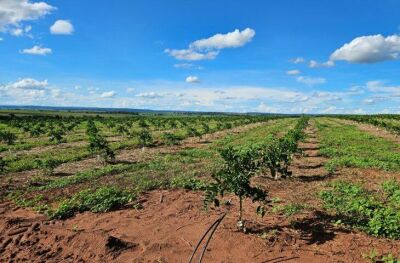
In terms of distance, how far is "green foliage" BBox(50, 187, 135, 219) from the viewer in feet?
33.1

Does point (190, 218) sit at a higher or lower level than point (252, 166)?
lower

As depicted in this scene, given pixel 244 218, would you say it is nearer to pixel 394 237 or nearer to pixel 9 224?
pixel 394 237

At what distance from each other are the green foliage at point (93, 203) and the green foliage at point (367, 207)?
6.09 meters

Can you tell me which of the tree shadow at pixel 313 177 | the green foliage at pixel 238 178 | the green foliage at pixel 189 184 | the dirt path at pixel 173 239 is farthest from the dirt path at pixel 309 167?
the green foliage at pixel 238 178

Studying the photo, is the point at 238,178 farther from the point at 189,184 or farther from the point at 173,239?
the point at 189,184

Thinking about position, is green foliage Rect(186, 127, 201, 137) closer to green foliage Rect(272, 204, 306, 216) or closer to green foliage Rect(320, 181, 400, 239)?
green foliage Rect(320, 181, 400, 239)

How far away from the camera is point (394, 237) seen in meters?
7.75

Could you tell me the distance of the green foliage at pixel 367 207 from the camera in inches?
317

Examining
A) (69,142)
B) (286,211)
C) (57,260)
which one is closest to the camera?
(57,260)

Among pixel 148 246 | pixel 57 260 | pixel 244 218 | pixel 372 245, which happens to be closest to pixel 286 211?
pixel 244 218

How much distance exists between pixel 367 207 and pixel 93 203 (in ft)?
25.5

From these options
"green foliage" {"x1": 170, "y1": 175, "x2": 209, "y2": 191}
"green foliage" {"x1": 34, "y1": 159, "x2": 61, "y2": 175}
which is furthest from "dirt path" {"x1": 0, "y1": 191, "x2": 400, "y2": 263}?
"green foliage" {"x1": 34, "y1": 159, "x2": 61, "y2": 175}

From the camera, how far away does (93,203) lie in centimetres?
1074

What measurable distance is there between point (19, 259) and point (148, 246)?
8.79 feet
